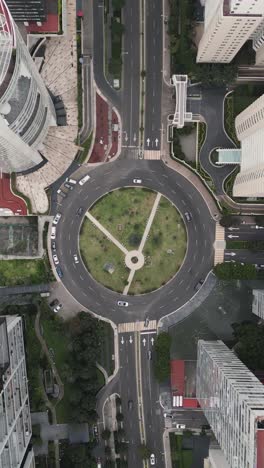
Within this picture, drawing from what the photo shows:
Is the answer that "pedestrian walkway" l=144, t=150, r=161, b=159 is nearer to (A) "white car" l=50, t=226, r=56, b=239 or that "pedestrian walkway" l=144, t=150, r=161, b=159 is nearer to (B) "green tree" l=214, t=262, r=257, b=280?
(A) "white car" l=50, t=226, r=56, b=239

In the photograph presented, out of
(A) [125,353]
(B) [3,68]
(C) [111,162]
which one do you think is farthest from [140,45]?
(A) [125,353]

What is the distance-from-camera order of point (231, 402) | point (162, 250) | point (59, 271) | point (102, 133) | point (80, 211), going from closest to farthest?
point (231, 402), point (102, 133), point (80, 211), point (59, 271), point (162, 250)

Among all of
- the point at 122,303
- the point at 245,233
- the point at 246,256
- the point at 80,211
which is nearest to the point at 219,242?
the point at 245,233

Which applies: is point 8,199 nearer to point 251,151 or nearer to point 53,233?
point 53,233

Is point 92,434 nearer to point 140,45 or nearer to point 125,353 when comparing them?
point 125,353

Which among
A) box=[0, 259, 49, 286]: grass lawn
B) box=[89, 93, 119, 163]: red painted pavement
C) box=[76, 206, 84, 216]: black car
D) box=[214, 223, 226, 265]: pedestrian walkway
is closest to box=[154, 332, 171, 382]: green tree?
box=[214, 223, 226, 265]: pedestrian walkway

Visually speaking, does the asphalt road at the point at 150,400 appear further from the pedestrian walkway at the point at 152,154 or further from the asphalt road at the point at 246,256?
the pedestrian walkway at the point at 152,154

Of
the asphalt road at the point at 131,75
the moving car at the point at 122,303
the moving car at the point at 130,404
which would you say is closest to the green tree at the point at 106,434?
the moving car at the point at 130,404
